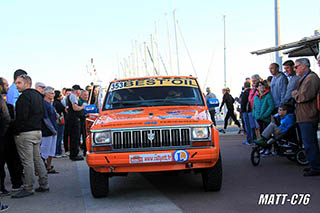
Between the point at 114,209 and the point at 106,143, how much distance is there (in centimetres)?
98

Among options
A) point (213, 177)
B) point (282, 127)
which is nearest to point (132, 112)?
point (213, 177)

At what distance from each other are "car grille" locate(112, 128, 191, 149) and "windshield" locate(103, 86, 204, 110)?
1.50 metres

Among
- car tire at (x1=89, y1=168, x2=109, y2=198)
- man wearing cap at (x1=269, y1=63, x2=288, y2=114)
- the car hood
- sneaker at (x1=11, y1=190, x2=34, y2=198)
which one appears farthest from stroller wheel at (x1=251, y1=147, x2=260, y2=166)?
sneaker at (x1=11, y1=190, x2=34, y2=198)

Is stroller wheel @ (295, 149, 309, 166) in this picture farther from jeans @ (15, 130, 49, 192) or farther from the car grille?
jeans @ (15, 130, 49, 192)

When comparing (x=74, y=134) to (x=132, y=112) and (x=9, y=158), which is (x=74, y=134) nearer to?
(x=9, y=158)

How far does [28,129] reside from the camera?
6.82 meters

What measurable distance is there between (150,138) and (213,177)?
47.0 inches

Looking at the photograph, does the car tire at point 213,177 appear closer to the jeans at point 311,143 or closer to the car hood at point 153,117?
the car hood at point 153,117

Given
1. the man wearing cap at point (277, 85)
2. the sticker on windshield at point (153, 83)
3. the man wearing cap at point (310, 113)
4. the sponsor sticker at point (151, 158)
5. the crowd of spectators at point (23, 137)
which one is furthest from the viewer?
the man wearing cap at point (277, 85)

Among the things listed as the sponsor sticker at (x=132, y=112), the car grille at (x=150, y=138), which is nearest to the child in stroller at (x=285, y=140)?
the sponsor sticker at (x=132, y=112)

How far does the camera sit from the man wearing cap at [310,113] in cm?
725

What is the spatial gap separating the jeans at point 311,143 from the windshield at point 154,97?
199 cm

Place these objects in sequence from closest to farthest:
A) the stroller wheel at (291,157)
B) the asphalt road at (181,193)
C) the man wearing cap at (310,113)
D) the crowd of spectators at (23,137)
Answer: the asphalt road at (181,193), the crowd of spectators at (23,137), the man wearing cap at (310,113), the stroller wheel at (291,157)

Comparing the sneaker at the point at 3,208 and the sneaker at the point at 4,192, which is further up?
the sneaker at the point at 3,208
